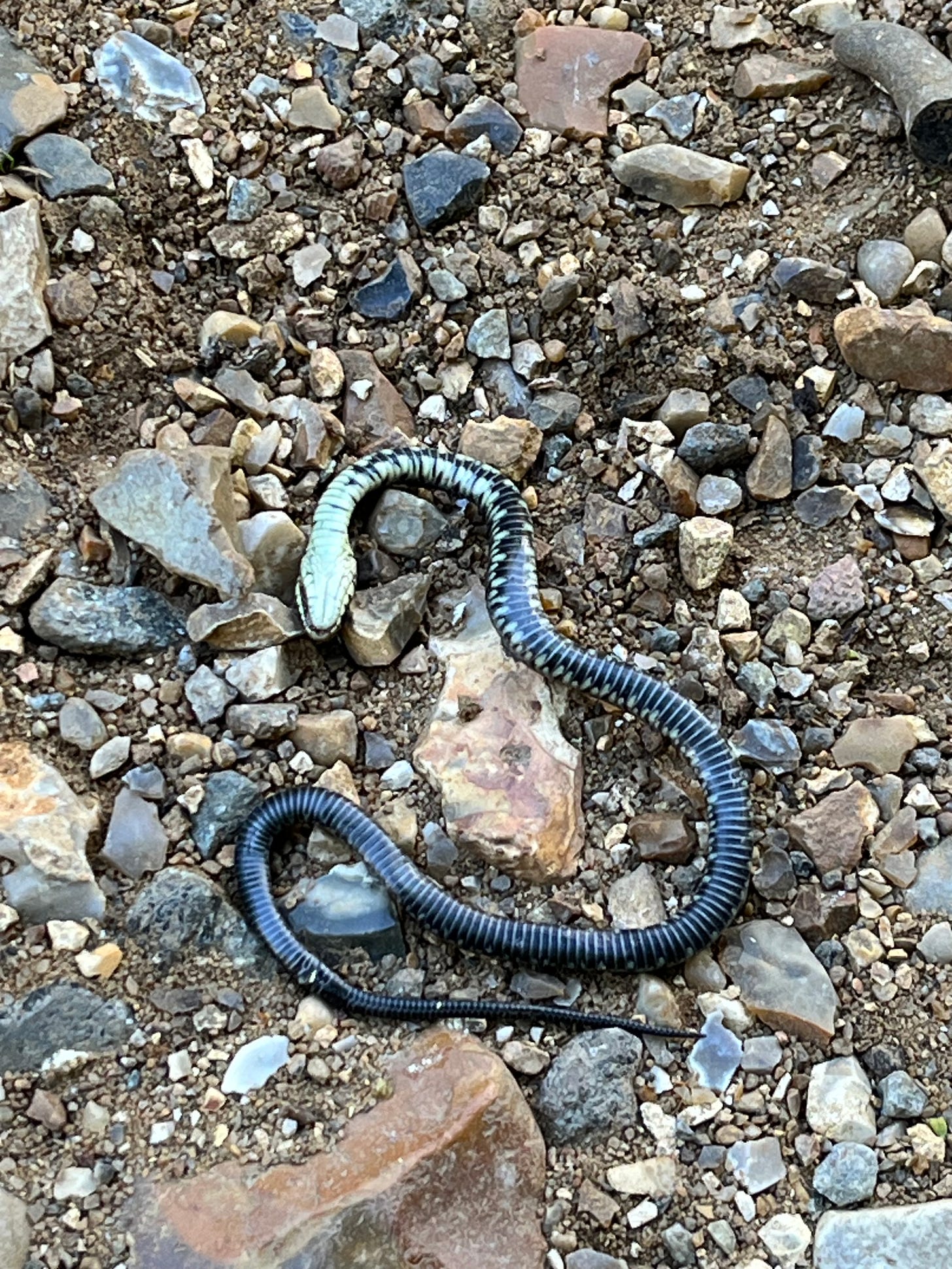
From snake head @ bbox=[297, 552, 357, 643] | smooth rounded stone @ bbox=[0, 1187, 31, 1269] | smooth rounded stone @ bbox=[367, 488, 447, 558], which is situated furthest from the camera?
smooth rounded stone @ bbox=[367, 488, 447, 558]

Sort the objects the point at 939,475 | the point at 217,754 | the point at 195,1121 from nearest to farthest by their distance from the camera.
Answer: the point at 195,1121 < the point at 217,754 < the point at 939,475

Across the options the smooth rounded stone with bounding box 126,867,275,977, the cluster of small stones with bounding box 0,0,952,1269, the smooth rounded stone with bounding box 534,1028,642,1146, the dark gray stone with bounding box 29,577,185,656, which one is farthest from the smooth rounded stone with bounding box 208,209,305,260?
the smooth rounded stone with bounding box 534,1028,642,1146

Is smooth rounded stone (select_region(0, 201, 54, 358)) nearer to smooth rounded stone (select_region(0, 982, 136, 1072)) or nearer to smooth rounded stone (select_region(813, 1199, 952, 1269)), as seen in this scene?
smooth rounded stone (select_region(0, 982, 136, 1072))

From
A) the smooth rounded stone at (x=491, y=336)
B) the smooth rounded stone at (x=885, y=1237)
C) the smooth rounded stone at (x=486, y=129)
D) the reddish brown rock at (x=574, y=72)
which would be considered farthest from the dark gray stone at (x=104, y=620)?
the smooth rounded stone at (x=885, y=1237)

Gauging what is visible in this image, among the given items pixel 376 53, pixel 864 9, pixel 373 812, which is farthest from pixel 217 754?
pixel 864 9

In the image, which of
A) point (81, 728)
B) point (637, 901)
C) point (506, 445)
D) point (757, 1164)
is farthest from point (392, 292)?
point (757, 1164)

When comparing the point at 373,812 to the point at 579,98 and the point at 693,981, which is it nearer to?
the point at 693,981
